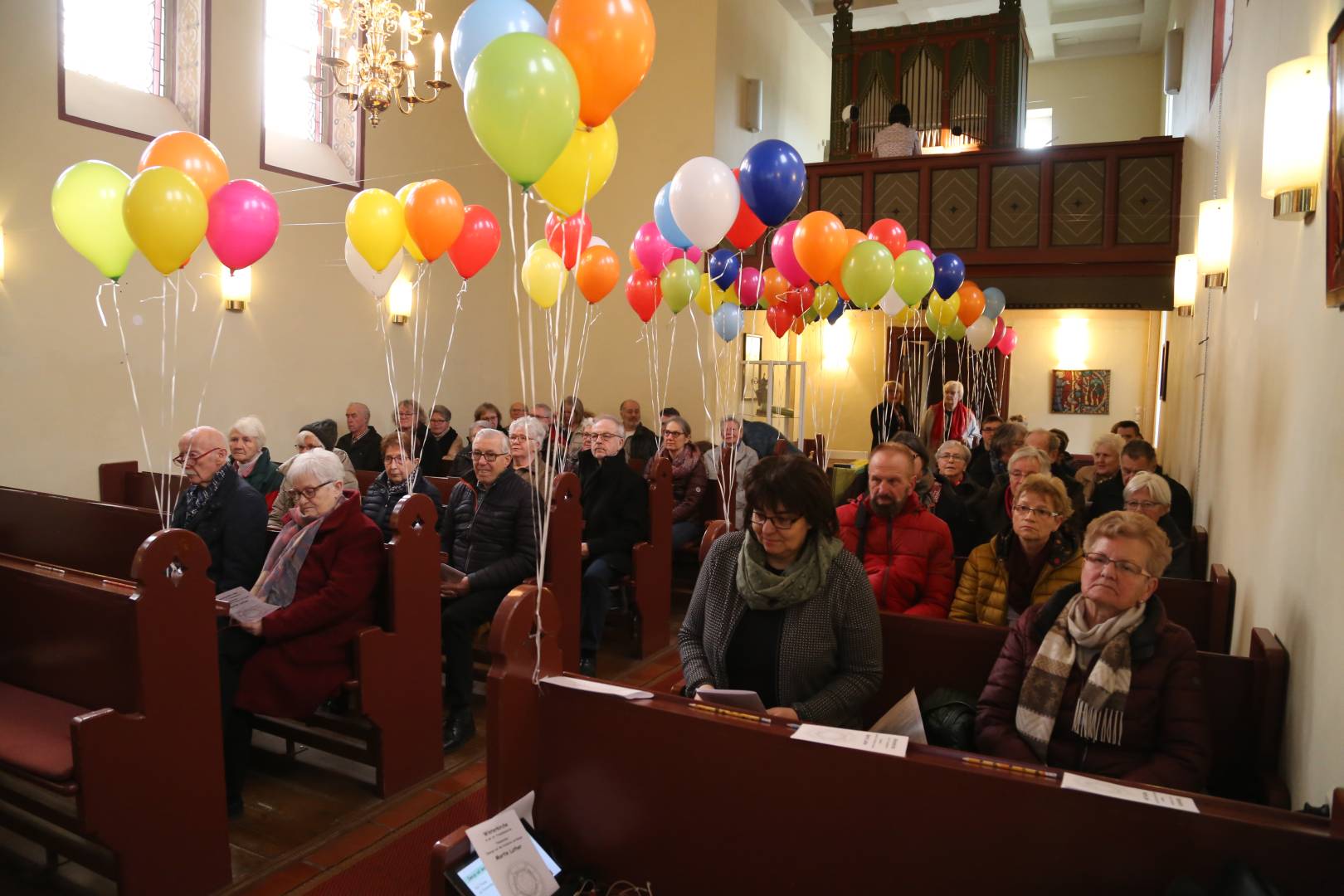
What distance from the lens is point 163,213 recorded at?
145 inches

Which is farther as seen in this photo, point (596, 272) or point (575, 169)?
point (596, 272)

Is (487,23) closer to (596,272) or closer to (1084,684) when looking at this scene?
(1084,684)

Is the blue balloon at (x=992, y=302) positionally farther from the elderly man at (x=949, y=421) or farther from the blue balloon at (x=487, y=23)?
the blue balloon at (x=487, y=23)

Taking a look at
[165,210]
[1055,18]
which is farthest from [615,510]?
[1055,18]

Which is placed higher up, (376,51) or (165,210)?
(376,51)

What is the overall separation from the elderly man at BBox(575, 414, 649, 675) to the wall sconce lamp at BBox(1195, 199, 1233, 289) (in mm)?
3060

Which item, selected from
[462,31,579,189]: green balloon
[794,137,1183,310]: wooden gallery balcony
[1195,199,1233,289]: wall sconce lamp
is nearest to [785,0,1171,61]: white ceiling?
[794,137,1183,310]: wooden gallery balcony

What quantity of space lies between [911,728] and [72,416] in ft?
→ 21.1

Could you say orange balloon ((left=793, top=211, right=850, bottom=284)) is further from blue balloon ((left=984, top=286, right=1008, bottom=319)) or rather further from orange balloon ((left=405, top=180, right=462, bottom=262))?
blue balloon ((left=984, top=286, right=1008, bottom=319))

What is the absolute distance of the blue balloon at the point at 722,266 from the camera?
6191mm

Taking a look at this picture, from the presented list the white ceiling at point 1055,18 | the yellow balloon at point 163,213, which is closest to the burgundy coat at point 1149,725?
the yellow balloon at point 163,213

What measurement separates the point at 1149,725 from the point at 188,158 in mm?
4463

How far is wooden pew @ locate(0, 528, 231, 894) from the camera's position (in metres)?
2.46

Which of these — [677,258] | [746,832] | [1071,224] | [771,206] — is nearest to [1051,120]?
[1071,224]
